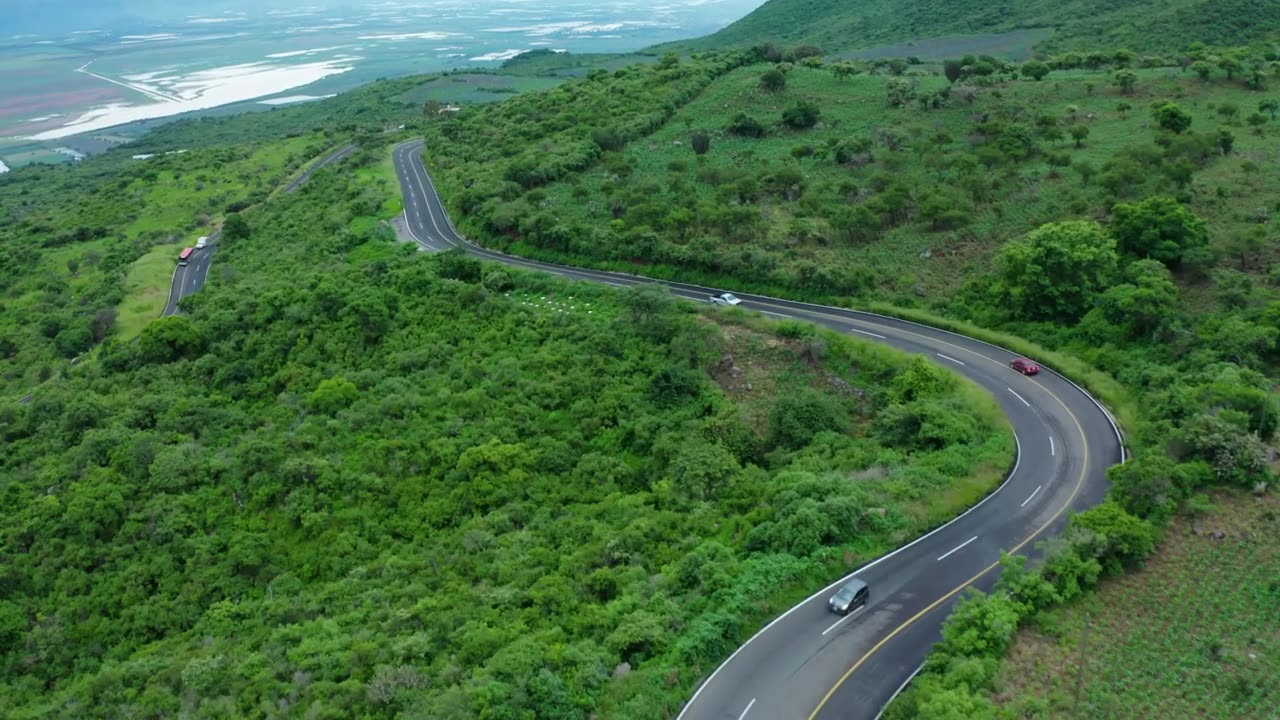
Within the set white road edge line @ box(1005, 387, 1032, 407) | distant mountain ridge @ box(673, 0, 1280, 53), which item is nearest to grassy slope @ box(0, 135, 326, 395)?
white road edge line @ box(1005, 387, 1032, 407)

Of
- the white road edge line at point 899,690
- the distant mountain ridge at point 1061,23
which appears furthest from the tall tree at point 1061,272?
the distant mountain ridge at point 1061,23

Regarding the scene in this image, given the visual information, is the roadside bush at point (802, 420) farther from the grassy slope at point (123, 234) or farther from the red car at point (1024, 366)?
the grassy slope at point (123, 234)

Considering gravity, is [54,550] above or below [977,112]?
below

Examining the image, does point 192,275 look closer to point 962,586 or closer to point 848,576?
point 848,576

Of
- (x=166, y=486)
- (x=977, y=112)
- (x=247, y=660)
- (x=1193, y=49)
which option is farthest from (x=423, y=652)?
(x=1193, y=49)

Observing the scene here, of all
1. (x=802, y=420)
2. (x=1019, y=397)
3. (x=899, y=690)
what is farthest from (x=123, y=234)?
(x=899, y=690)

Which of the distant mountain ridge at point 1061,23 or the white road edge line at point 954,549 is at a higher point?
the distant mountain ridge at point 1061,23

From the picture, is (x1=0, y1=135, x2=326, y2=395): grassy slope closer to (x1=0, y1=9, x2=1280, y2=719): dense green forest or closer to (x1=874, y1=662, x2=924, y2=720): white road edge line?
(x1=0, y1=9, x2=1280, y2=719): dense green forest

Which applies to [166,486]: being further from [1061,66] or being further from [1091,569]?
[1061,66]
